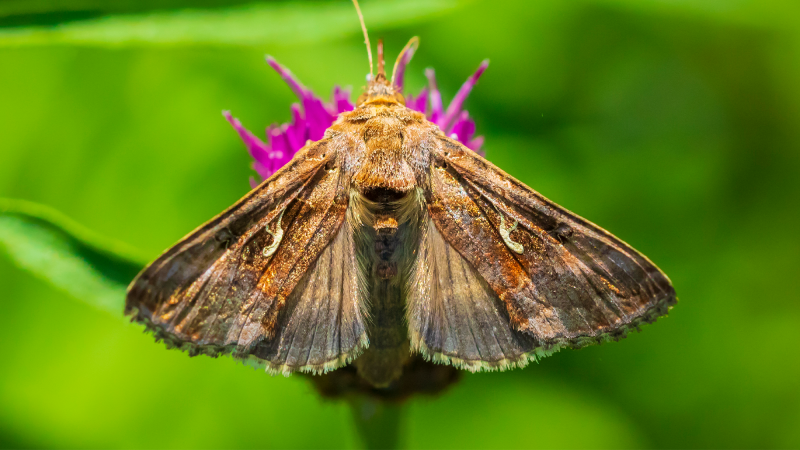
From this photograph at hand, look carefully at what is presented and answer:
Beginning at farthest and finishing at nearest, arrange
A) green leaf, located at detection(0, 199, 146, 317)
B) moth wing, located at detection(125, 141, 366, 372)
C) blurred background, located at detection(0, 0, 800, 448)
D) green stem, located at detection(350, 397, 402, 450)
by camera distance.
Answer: blurred background, located at detection(0, 0, 800, 448), green stem, located at detection(350, 397, 402, 450), green leaf, located at detection(0, 199, 146, 317), moth wing, located at detection(125, 141, 366, 372)

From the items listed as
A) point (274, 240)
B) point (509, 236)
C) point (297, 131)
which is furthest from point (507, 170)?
point (274, 240)

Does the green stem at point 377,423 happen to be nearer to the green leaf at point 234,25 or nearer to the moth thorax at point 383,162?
the moth thorax at point 383,162

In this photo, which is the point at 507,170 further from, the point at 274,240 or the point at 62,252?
the point at 62,252

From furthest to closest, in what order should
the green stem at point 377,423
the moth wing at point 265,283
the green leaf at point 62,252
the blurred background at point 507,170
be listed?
the blurred background at point 507,170 → the green stem at point 377,423 → the green leaf at point 62,252 → the moth wing at point 265,283

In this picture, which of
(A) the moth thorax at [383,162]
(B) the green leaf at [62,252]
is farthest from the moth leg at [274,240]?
(B) the green leaf at [62,252]

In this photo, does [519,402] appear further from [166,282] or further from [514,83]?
[166,282]

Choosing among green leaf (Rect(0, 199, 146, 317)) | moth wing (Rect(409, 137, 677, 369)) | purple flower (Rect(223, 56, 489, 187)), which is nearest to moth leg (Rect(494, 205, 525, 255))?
moth wing (Rect(409, 137, 677, 369))

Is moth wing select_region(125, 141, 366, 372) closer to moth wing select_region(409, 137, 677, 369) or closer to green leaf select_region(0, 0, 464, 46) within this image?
moth wing select_region(409, 137, 677, 369)
